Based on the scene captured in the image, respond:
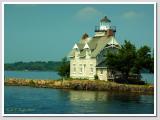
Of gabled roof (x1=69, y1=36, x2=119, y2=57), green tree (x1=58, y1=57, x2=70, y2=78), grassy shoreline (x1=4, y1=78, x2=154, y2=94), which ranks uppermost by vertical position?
gabled roof (x1=69, y1=36, x2=119, y2=57)

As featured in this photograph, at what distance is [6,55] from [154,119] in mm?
1533

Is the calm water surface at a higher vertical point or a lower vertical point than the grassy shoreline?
lower

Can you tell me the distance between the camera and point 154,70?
6449mm

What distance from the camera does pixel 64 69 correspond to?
6621 millimetres

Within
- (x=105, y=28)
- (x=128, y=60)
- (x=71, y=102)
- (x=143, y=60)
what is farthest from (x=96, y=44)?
(x=71, y=102)

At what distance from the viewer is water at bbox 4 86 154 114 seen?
648 centimetres

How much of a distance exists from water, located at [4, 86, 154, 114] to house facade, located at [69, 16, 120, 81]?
19cm

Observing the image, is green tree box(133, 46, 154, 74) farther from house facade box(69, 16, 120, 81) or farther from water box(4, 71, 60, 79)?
water box(4, 71, 60, 79)

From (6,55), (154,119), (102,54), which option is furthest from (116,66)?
(6,55)

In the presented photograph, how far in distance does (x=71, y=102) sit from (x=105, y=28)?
78cm

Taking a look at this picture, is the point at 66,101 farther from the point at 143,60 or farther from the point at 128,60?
the point at 143,60

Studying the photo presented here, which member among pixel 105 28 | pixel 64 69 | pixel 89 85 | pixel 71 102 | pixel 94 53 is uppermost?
A: pixel 105 28

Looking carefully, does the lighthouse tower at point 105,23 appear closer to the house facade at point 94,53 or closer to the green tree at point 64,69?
the house facade at point 94,53

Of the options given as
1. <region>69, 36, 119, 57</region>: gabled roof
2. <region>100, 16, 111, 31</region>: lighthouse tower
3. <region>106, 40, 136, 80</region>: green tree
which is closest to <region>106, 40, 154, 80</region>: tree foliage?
<region>106, 40, 136, 80</region>: green tree
